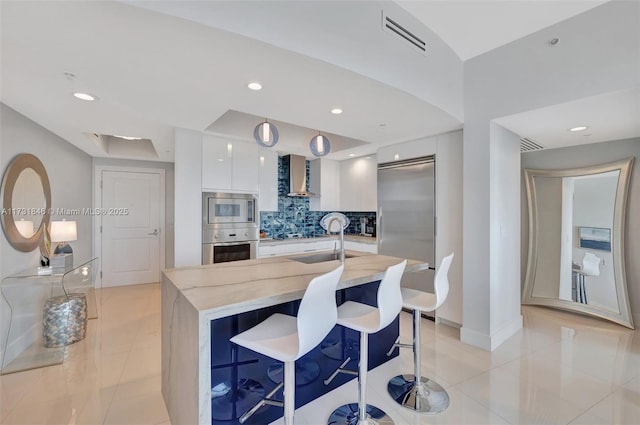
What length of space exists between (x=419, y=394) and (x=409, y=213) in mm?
2101

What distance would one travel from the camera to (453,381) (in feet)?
7.19

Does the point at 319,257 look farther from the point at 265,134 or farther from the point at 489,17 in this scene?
the point at 489,17

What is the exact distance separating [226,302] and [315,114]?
6.08 ft

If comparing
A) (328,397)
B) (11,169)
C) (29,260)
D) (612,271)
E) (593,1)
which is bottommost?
(328,397)

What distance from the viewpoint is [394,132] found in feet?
10.4

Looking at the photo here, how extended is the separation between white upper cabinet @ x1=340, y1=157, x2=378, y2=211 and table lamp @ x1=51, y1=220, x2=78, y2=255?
3688 mm

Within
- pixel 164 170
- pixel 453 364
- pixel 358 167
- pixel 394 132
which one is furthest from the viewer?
pixel 164 170

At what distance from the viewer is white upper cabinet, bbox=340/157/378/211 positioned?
4343mm

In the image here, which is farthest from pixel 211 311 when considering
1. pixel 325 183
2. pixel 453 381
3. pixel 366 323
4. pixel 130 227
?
pixel 130 227

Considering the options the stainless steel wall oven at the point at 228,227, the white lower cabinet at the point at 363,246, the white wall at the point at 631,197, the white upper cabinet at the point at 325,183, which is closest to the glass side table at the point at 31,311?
the stainless steel wall oven at the point at 228,227

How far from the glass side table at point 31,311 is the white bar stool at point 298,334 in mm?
2377

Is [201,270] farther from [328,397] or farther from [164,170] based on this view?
[164,170]

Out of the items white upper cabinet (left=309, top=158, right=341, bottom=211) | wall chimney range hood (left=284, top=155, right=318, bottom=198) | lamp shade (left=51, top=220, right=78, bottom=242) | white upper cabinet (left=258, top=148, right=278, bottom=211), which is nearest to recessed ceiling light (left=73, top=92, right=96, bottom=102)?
lamp shade (left=51, top=220, right=78, bottom=242)

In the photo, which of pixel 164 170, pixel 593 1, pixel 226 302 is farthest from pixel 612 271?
pixel 164 170
